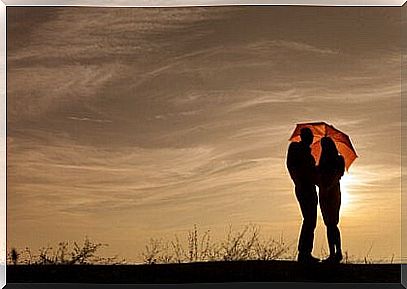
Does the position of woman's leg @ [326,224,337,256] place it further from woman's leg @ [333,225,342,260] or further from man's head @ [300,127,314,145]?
man's head @ [300,127,314,145]

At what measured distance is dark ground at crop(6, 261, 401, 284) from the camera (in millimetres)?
5492

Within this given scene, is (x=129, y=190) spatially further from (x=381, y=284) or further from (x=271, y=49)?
(x=381, y=284)

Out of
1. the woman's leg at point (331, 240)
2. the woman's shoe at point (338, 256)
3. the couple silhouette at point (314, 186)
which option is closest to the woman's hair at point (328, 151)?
the couple silhouette at point (314, 186)

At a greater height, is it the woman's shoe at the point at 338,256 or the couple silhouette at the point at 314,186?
the couple silhouette at the point at 314,186

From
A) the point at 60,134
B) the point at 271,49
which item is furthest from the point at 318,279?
the point at 60,134

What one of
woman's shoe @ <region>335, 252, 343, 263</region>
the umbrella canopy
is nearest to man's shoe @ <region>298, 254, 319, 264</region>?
woman's shoe @ <region>335, 252, 343, 263</region>

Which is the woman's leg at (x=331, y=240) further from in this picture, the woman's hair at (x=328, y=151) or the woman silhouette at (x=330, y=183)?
the woman's hair at (x=328, y=151)

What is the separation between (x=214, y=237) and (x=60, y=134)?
1.09 meters

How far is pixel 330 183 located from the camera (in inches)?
219

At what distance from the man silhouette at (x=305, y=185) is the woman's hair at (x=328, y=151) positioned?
7cm

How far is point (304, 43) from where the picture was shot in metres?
5.58

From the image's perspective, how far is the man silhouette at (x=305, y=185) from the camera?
5.53 metres

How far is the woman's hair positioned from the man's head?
0.07 m

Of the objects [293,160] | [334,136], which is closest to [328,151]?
[334,136]
